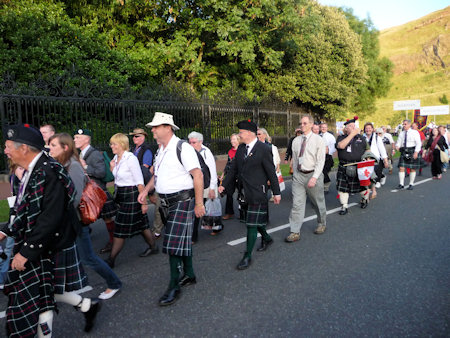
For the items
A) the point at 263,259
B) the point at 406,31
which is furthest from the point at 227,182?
the point at 406,31

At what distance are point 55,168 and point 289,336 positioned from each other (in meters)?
2.18

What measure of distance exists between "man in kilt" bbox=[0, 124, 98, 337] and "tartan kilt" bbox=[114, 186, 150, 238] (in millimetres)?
1870

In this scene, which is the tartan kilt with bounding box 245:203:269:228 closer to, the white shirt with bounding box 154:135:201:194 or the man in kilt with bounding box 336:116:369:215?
the white shirt with bounding box 154:135:201:194

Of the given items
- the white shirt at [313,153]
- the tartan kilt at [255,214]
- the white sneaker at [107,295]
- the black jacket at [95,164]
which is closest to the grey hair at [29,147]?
the white sneaker at [107,295]

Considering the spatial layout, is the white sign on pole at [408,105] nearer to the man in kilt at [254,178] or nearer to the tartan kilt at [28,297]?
the man in kilt at [254,178]

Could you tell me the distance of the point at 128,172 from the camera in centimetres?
462

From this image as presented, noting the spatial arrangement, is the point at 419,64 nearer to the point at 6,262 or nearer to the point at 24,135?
the point at 6,262

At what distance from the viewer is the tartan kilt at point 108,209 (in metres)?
4.88

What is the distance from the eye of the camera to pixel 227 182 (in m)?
5.04

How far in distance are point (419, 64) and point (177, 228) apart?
117 meters

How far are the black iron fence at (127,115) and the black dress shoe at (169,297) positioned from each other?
8.46m

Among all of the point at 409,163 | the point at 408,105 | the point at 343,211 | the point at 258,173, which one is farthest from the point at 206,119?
the point at 408,105

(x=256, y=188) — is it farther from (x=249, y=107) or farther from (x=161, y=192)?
(x=249, y=107)

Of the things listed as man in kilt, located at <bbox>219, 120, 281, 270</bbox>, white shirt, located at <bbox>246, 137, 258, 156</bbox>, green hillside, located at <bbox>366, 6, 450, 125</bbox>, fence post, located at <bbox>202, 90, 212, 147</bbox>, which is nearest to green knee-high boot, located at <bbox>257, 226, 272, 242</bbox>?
man in kilt, located at <bbox>219, 120, 281, 270</bbox>
